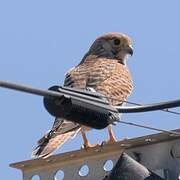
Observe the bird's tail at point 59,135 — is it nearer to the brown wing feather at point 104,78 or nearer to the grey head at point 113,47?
the brown wing feather at point 104,78

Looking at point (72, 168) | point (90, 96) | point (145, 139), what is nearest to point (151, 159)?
point (145, 139)

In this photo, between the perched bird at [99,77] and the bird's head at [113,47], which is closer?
the perched bird at [99,77]

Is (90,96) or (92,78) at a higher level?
(90,96)

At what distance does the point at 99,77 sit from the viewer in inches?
517

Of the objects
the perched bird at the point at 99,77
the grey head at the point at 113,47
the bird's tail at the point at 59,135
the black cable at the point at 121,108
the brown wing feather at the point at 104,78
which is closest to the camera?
the black cable at the point at 121,108

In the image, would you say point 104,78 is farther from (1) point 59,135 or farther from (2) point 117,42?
(2) point 117,42

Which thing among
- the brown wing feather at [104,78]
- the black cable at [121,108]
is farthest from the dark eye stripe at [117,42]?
the black cable at [121,108]

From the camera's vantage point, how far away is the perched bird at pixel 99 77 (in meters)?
11.4

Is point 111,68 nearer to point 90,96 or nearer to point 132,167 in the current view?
point 132,167

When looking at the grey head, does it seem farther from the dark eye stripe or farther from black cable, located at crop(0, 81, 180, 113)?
black cable, located at crop(0, 81, 180, 113)

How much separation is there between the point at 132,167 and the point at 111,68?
6133 mm

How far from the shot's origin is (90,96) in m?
6.83

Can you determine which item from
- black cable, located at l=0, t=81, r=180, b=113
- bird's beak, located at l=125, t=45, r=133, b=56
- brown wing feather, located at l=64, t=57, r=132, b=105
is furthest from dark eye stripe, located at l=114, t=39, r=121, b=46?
black cable, located at l=0, t=81, r=180, b=113

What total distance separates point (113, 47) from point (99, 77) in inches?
91.1
